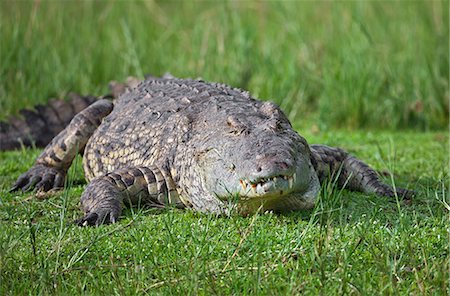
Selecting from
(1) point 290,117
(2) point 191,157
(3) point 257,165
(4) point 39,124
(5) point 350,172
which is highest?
(3) point 257,165

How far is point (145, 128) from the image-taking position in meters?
5.49

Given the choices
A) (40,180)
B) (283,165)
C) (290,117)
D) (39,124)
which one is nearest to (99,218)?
(283,165)

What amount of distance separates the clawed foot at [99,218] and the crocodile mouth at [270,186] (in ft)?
2.96

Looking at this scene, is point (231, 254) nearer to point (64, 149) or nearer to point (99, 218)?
point (99, 218)

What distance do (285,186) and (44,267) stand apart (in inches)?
50.4

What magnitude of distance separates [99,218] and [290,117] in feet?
14.9

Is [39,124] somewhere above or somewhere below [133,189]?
below

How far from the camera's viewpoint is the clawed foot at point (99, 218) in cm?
463

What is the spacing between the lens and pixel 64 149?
6203 millimetres

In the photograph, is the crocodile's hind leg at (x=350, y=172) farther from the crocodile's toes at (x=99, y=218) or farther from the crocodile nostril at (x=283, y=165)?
the crocodile's toes at (x=99, y=218)

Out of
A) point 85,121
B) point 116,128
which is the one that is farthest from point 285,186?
point 85,121

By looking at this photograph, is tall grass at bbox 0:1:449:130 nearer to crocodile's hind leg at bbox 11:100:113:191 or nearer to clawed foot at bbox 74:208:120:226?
crocodile's hind leg at bbox 11:100:113:191

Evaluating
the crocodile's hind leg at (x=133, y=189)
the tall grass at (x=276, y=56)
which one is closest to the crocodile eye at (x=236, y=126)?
the crocodile's hind leg at (x=133, y=189)

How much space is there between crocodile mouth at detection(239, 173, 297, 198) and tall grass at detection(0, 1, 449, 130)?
4.11 metres
